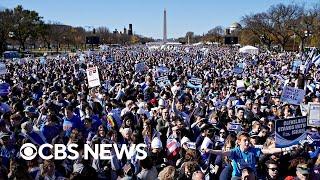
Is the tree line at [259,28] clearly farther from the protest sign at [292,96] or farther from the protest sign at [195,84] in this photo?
the protest sign at [292,96]

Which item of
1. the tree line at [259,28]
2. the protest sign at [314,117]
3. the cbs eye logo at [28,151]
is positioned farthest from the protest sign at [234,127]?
the tree line at [259,28]

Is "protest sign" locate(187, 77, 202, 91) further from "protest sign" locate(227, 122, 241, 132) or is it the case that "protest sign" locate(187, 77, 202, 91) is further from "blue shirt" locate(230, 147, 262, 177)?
"blue shirt" locate(230, 147, 262, 177)

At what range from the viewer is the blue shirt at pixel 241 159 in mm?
6602

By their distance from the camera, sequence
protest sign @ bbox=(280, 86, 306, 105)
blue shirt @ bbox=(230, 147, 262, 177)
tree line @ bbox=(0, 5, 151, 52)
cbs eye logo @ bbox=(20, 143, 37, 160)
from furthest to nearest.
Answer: tree line @ bbox=(0, 5, 151, 52), protest sign @ bbox=(280, 86, 306, 105), cbs eye logo @ bbox=(20, 143, 37, 160), blue shirt @ bbox=(230, 147, 262, 177)

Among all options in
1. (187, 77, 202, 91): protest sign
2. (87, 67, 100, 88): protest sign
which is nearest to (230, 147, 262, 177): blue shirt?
(87, 67, 100, 88): protest sign

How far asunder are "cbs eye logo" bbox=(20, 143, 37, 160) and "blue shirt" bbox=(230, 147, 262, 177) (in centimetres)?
274

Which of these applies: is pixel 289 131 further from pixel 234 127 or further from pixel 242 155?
pixel 234 127

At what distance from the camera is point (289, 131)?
24.1 feet

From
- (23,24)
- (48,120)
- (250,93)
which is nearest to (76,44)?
(23,24)

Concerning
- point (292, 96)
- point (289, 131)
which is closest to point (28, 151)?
point (289, 131)

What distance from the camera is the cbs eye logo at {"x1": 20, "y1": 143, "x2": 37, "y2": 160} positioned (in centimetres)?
680

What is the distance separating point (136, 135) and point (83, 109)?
3240mm

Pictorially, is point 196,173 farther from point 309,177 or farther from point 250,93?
point 250,93

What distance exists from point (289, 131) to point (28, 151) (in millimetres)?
3873
